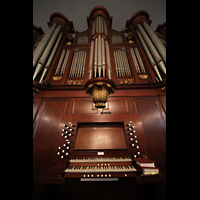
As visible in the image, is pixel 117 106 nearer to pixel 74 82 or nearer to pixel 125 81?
pixel 125 81

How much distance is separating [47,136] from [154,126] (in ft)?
9.85

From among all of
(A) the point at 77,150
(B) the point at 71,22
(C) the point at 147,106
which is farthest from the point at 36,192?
(B) the point at 71,22


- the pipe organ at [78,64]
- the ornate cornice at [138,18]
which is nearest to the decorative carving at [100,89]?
the pipe organ at [78,64]

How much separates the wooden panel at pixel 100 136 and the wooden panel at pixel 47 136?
63 centimetres

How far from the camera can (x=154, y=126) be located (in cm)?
277

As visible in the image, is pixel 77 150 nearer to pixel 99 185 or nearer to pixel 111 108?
pixel 99 185

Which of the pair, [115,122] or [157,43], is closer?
[115,122]

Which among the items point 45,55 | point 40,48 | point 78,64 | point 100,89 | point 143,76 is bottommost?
point 100,89

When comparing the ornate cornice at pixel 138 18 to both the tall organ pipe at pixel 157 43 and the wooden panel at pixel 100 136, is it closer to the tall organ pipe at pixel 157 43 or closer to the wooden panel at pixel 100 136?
the tall organ pipe at pixel 157 43

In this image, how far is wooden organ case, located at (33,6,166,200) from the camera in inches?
76.0

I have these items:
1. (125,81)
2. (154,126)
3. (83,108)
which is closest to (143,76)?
(125,81)

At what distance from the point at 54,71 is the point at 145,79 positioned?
3.67 metres

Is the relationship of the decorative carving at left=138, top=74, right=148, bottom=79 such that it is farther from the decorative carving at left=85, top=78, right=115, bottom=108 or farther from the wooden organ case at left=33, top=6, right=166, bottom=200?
the decorative carving at left=85, top=78, right=115, bottom=108
